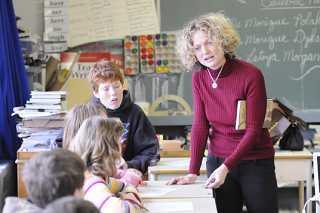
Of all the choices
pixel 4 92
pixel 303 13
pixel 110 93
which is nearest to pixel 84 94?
pixel 4 92

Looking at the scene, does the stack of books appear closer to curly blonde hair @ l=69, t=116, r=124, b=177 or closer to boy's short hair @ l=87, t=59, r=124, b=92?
boy's short hair @ l=87, t=59, r=124, b=92

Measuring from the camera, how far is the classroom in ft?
4.70

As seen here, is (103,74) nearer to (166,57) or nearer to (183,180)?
(183,180)

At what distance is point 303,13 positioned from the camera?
12.1 feet

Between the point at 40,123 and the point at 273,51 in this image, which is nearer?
the point at 40,123

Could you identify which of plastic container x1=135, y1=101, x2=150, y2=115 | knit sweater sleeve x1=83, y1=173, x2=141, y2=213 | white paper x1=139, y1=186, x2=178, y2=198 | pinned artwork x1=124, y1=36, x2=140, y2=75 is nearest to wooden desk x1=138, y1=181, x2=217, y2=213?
white paper x1=139, y1=186, x2=178, y2=198

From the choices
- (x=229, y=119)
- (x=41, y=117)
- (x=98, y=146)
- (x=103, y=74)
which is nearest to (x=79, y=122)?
(x=98, y=146)

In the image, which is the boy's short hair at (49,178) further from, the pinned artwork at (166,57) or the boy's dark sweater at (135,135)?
the pinned artwork at (166,57)

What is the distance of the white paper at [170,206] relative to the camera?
50.5 inches

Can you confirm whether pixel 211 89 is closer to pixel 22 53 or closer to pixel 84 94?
pixel 22 53

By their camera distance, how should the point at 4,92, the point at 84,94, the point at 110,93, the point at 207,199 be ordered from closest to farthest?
the point at 207,199, the point at 110,93, the point at 4,92, the point at 84,94

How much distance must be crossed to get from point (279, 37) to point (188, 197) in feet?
9.09

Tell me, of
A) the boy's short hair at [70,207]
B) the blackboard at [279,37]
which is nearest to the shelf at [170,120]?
the blackboard at [279,37]

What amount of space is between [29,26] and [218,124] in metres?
2.74
